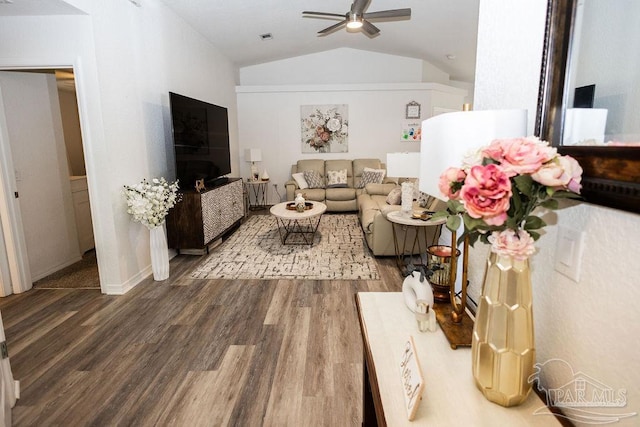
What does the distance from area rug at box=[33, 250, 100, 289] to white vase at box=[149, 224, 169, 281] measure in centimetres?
53

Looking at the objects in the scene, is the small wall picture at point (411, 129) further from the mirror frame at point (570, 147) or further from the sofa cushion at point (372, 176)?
the mirror frame at point (570, 147)

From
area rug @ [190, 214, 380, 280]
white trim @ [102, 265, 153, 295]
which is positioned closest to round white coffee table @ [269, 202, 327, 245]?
area rug @ [190, 214, 380, 280]

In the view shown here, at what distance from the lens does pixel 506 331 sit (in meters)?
0.73

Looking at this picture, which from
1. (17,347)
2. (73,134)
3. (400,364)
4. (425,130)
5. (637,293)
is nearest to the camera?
(637,293)

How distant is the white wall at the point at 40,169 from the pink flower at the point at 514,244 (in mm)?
4173

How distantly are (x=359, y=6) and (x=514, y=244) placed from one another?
328 centimetres

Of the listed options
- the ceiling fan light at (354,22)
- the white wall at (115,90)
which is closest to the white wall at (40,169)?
the white wall at (115,90)

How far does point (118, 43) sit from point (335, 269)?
3.01 m

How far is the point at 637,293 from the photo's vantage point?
624mm

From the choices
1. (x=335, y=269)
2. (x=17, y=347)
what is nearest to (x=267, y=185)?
(x=335, y=269)

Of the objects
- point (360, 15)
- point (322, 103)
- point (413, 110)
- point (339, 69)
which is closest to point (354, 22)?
point (360, 15)

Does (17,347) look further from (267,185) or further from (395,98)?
(395,98)

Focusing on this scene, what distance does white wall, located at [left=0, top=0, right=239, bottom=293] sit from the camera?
293cm

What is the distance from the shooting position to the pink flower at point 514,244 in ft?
2.27
